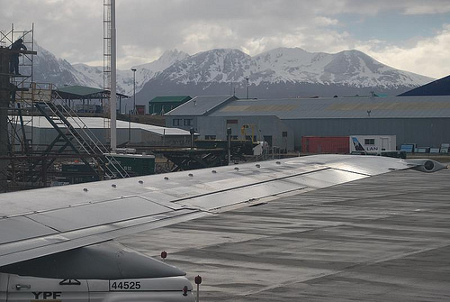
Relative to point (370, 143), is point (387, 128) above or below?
above

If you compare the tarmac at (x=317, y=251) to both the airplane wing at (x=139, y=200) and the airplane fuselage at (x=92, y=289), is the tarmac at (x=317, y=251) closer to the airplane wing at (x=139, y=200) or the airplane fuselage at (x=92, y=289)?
the airplane wing at (x=139, y=200)

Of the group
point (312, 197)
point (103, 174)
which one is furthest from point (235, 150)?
point (312, 197)

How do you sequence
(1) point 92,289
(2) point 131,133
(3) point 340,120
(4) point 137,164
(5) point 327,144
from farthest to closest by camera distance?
(3) point 340,120, (5) point 327,144, (2) point 131,133, (4) point 137,164, (1) point 92,289

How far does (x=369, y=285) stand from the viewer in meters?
17.4

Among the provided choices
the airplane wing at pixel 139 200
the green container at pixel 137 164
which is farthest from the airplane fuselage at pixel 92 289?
the green container at pixel 137 164

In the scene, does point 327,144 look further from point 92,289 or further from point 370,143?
point 92,289

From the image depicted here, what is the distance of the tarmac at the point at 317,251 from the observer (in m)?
17.0

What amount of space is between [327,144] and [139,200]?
9240 cm

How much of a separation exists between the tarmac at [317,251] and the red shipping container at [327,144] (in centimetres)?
6541

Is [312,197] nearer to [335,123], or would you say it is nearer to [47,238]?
[47,238]

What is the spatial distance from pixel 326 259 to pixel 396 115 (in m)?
95.1

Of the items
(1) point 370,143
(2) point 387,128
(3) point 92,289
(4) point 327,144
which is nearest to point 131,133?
(4) point 327,144

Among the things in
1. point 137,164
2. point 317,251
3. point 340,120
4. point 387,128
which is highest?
point 340,120

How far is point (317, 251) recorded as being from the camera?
72.1ft
